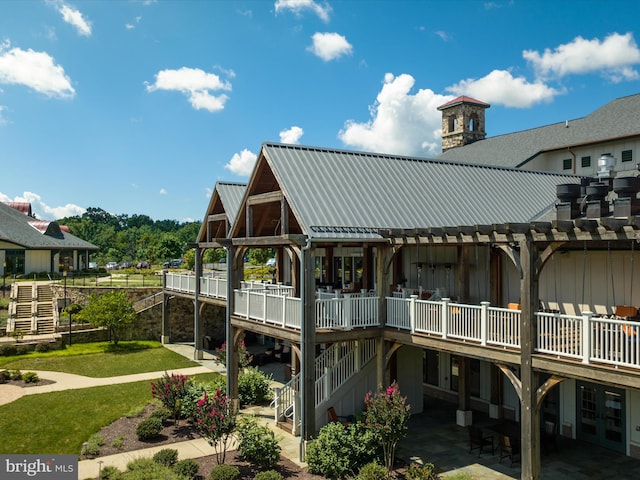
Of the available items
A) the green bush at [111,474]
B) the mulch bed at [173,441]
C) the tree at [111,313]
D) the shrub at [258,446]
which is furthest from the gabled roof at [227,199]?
the green bush at [111,474]

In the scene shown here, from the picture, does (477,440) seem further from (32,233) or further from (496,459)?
(32,233)

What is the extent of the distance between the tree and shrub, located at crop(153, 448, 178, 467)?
61.9 ft

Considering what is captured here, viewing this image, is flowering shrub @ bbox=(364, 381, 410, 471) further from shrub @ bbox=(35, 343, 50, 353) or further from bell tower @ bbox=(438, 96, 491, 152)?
bell tower @ bbox=(438, 96, 491, 152)

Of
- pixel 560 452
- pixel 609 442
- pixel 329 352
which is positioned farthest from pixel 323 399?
pixel 609 442

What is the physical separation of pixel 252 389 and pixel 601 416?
12295mm

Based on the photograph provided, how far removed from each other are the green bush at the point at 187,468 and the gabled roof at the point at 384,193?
268 inches

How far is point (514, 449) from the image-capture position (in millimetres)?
15148

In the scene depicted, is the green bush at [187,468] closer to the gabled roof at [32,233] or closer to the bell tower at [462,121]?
the bell tower at [462,121]

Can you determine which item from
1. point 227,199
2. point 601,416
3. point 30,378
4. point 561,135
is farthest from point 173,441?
point 561,135

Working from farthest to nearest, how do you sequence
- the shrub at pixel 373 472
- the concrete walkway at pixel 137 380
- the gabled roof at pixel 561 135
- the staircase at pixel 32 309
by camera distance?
the staircase at pixel 32 309
the gabled roof at pixel 561 135
the concrete walkway at pixel 137 380
the shrub at pixel 373 472

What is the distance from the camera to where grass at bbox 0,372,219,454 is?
647 inches

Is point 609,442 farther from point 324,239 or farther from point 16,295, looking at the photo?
point 16,295

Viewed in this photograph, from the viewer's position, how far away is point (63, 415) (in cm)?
1928

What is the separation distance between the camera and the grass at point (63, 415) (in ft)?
53.9
